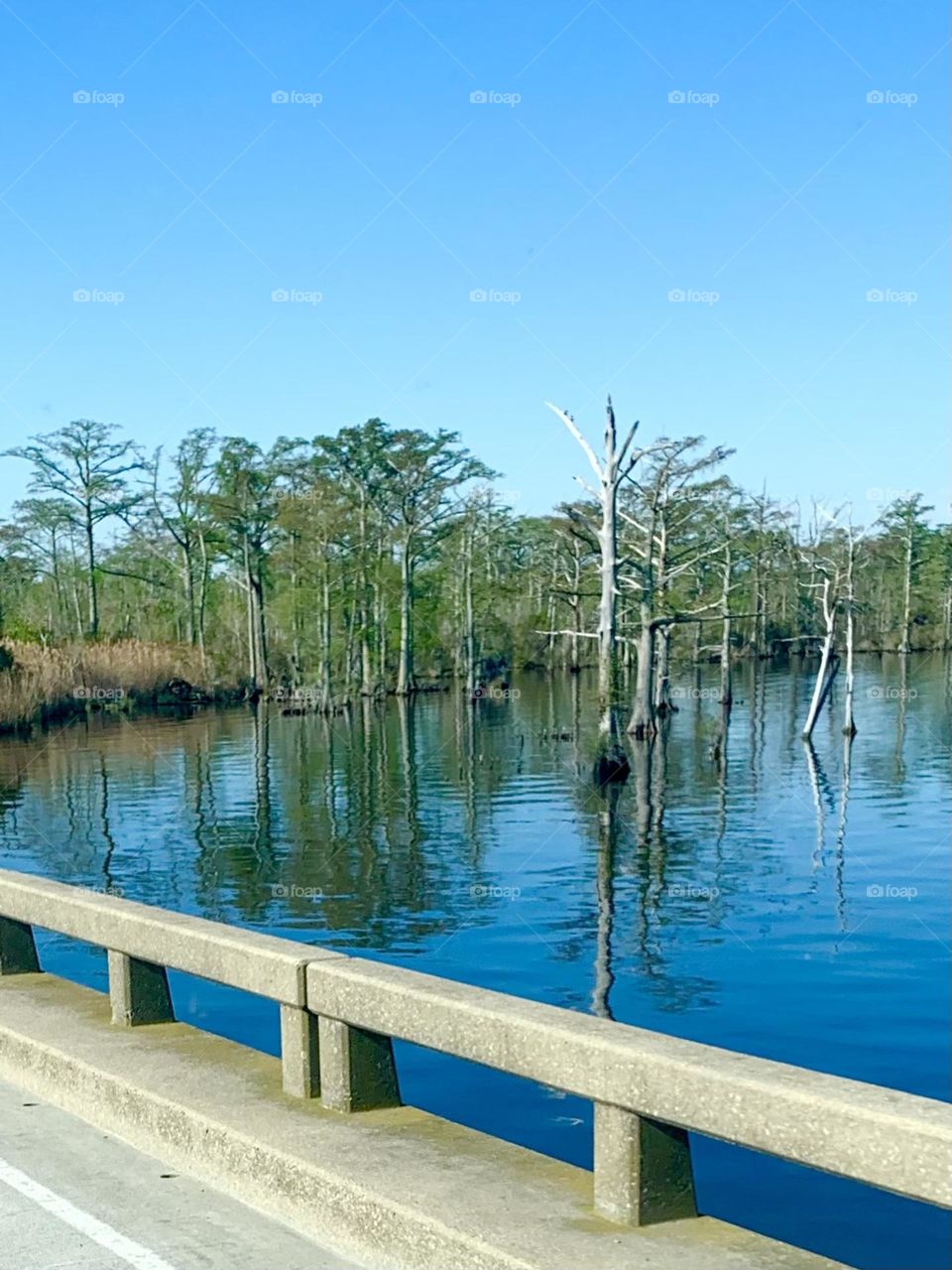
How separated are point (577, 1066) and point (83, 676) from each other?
2365 inches

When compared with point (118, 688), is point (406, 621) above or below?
above

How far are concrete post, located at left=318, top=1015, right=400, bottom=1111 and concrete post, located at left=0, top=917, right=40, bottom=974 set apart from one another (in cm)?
316

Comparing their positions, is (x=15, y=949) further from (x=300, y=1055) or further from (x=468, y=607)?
(x=468, y=607)

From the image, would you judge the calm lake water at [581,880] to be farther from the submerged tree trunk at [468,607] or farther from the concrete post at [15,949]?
the submerged tree trunk at [468,607]

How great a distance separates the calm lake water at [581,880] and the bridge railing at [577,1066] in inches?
224

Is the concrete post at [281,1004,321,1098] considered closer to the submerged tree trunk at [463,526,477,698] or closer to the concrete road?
the concrete road

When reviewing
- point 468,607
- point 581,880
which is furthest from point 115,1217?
point 468,607

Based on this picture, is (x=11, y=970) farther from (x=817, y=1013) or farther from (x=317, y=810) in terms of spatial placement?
(x=317, y=810)

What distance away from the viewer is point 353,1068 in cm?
596

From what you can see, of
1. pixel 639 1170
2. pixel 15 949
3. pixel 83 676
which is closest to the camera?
pixel 639 1170

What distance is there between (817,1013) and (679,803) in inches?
711

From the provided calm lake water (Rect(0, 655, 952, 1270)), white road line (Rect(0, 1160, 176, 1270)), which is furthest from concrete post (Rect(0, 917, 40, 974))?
calm lake water (Rect(0, 655, 952, 1270))

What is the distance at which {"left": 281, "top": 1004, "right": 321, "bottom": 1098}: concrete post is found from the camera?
6125mm

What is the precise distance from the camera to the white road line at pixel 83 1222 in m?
5.04
